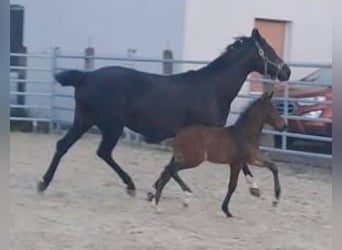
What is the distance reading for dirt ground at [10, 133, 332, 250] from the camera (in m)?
5.64

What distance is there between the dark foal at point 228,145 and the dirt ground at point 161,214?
0.34 metres

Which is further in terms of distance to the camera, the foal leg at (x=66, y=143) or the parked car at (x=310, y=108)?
the parked car at (x=310, y=108)

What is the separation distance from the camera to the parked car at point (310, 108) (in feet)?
33.5

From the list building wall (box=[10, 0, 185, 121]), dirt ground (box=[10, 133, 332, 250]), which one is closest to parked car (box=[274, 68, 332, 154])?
dirt ground (box=[10, 133, 332, 250])

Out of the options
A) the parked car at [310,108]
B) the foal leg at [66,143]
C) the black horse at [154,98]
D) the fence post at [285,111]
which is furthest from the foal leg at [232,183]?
the fence post at [285,111]

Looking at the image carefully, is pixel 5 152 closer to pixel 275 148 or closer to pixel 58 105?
pixel 275 148

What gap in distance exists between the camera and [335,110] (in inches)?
84.8

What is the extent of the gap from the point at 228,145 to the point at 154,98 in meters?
1.06

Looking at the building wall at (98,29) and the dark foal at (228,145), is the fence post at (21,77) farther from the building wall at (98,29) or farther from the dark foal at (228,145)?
the dark foal at (228,145)

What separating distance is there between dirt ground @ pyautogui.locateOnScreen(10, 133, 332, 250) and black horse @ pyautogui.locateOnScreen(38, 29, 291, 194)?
1.60 feet

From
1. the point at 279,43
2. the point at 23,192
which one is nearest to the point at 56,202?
the point at 23,192

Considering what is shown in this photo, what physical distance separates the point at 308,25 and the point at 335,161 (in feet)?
40.4

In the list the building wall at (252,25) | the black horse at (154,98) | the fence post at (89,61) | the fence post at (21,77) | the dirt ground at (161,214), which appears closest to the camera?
the dirt ground at (161,214)

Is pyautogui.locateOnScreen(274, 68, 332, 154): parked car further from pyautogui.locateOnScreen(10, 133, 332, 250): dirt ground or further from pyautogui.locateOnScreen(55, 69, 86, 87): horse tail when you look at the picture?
pyautogui.locateOnScreen(55, 69, 86, 87): horse tail
